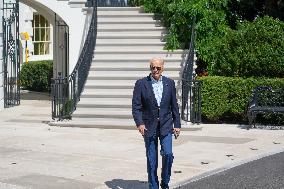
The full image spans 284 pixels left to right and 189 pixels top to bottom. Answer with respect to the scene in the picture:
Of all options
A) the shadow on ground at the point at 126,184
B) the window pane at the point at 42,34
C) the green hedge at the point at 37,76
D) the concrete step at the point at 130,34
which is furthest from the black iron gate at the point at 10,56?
the window pane at the point at 42,34

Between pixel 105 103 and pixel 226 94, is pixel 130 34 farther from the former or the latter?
pixel 226 94

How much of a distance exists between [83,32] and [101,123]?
4.60m

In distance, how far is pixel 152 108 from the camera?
7.40 metres

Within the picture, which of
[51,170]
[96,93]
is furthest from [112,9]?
[51,170]

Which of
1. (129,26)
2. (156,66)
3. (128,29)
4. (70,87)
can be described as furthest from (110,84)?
(156,66)

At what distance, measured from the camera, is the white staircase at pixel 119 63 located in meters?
14.1

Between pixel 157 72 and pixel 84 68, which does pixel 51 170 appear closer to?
pixel 157 72

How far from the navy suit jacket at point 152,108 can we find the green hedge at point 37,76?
17471 millimetres

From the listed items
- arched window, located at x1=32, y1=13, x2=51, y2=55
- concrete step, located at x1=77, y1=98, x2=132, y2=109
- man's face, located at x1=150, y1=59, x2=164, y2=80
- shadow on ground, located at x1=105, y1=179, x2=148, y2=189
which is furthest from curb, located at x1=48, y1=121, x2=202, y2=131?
arched window, located at x1=32, y1=13, x2=51, y2=55

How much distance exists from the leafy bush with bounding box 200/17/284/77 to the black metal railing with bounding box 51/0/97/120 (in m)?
3.50

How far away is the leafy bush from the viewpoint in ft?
48.0

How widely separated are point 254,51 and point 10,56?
7633 mm

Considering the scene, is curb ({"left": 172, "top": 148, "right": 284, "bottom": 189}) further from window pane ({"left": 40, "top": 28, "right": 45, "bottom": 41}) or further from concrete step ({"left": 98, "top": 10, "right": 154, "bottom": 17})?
window pane ({"left": 40, "top": 28, "right": 45, "bottom": 41})

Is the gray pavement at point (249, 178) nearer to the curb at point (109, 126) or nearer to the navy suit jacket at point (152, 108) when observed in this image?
the navy suit jacket at point (152, 108)
